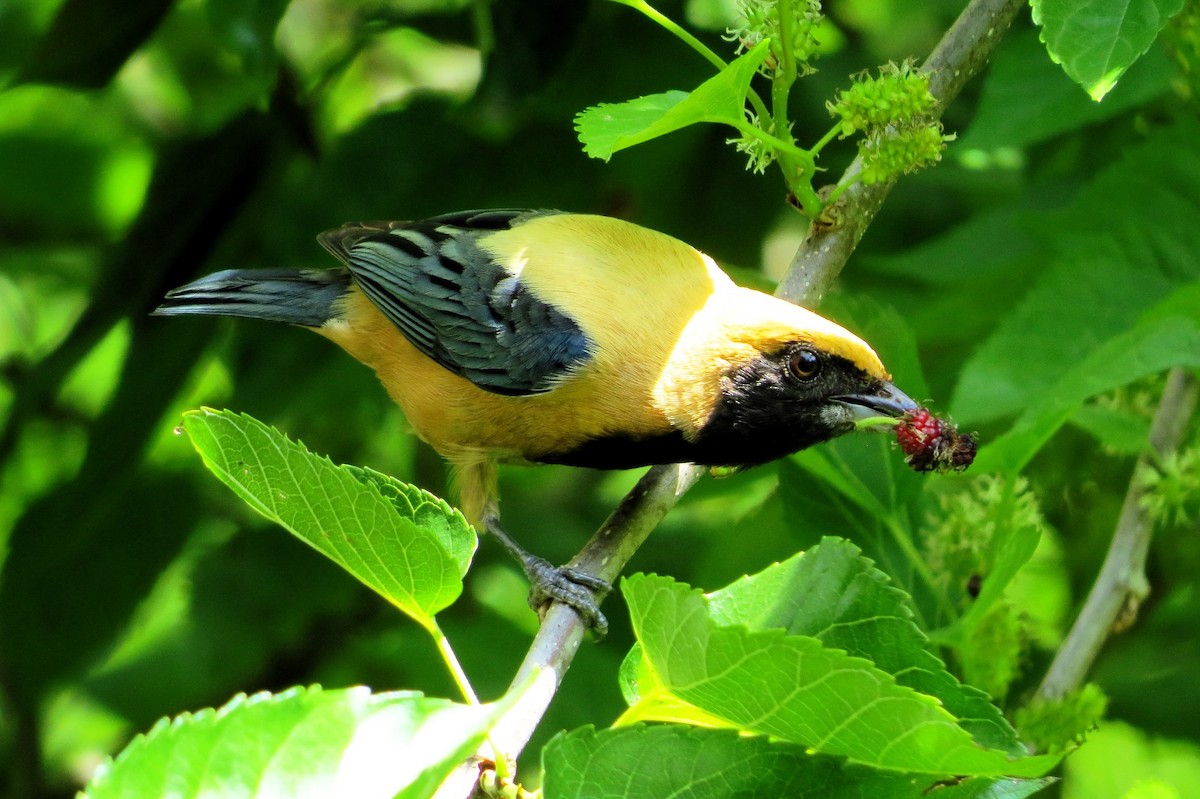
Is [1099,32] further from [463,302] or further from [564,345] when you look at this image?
[463,302]

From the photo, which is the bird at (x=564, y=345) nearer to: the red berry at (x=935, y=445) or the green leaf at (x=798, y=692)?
the red berry at (x=935, y=445)

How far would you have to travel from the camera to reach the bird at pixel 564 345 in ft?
11.9

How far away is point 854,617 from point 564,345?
5.57 ft

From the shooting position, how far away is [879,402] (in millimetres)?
3559

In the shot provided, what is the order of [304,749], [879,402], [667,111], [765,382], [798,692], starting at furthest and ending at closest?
[765,382]
[879,402]
[667,111]
[798,692]
[304,749]

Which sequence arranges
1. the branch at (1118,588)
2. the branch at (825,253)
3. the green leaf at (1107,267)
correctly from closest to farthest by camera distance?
the branch at (1118,588) < the branch at (825,253) < the green leaf at (1107,267)

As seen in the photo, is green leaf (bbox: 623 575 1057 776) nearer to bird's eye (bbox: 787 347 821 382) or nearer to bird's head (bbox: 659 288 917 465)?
bird's head (bbox: 659 288 917 465)

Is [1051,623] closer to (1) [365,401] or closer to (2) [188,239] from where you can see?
(1) [365,401]

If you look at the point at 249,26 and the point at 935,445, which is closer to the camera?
the point at 935,445

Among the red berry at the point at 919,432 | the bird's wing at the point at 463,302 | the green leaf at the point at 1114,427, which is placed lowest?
the bird's wing at the point at 463,302

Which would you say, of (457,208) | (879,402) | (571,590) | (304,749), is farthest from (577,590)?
(457,208)

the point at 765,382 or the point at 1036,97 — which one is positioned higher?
the point at 1036,97

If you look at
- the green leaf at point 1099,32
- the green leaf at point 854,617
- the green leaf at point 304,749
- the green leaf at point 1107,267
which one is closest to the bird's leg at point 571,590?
the green leaf at point 854,617

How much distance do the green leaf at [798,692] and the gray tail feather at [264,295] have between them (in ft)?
8.64
